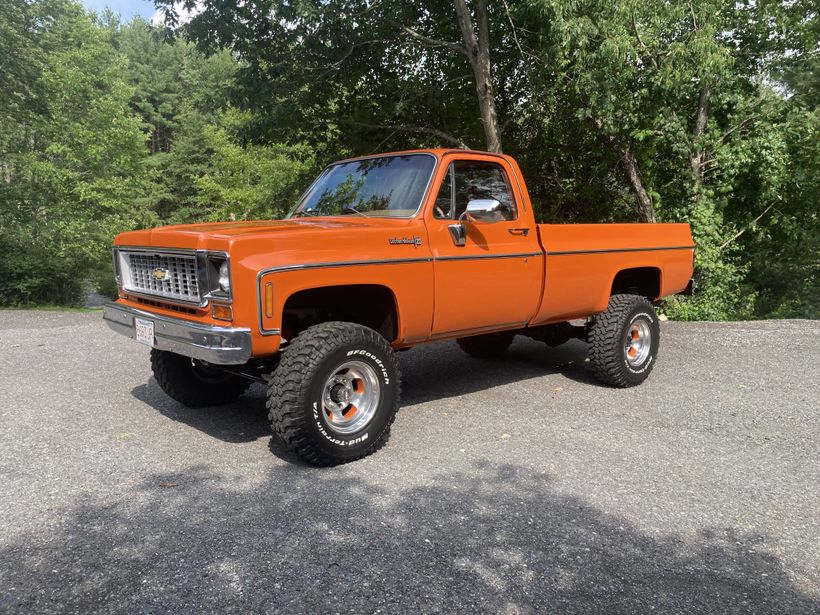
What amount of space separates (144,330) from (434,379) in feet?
10.3

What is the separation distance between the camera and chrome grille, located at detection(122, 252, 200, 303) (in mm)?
4062

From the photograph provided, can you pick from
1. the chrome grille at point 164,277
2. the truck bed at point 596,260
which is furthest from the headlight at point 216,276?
the truck bed at point 596,260

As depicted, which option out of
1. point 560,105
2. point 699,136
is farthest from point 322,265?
point 560,105

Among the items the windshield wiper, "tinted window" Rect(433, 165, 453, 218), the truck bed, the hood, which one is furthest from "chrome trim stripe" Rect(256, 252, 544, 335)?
the truck bed

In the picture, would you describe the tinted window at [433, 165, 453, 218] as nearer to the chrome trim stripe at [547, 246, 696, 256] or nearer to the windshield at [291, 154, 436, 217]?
the windshield at [291, 154, 436, 217]

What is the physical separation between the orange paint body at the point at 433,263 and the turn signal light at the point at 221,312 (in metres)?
0.05

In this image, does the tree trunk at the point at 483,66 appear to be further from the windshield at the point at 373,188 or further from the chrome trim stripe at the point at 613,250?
the windshield at the point at 373,188

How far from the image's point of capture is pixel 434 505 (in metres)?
3.52

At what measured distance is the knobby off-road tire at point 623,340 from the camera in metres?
5.98

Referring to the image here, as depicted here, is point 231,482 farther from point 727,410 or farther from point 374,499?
point 727,410

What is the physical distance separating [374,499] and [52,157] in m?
24.5

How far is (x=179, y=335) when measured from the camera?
3.95m

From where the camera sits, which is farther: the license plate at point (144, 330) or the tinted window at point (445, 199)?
the tinted window at point (445, 199)

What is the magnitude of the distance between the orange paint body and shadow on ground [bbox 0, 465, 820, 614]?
3.59 ft
